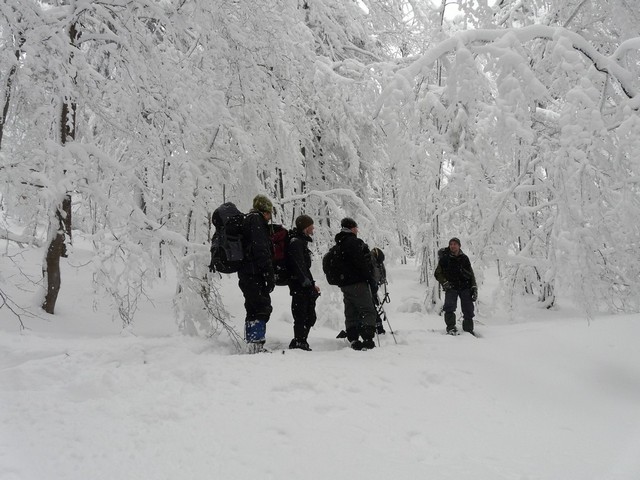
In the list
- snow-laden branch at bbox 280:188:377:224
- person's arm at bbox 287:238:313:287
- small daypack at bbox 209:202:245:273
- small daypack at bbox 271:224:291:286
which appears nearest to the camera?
small daypack at bbox 209:202:245:273

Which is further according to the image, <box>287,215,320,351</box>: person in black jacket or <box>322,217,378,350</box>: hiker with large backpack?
<box>322,217,378,350</box>: hiker with large backpack

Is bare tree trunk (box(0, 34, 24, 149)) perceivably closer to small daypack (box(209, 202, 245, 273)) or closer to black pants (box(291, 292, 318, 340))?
small daypack (box(209, 202, 245, 273))

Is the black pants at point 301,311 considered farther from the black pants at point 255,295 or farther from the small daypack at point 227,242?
the small daypack at point 227,242

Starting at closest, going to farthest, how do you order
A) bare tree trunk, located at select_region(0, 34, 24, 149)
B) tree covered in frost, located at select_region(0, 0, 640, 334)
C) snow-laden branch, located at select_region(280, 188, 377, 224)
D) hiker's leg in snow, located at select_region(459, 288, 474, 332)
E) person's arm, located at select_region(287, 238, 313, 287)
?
tree covered in frost, located at select_region(0, 0, 640, 334) < bare tree trunk, located at select_region(0, 34, 24, 149) < person's arm, located at select_region(287, 238, 313, 287) < hiker's leg in snow, located at select_region(459, 288, 474, 332) < snow-laden branch, located at select_region(280, 188, 377, 224)

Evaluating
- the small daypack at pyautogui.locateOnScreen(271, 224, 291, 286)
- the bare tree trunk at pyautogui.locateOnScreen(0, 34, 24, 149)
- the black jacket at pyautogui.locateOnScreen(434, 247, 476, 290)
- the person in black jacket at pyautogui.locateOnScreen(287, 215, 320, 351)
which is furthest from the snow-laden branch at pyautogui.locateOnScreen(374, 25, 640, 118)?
the black jacket at pyautogui.locateOnScreen(434, 247, 476, 290)

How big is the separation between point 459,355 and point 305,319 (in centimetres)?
194

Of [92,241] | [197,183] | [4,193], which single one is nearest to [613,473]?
[92,241]

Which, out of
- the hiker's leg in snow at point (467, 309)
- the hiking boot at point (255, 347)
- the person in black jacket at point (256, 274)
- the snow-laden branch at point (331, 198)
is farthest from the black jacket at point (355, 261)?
the snow-laden branch at point (331, 198)

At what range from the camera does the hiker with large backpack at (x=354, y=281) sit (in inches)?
230

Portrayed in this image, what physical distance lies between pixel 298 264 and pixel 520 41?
10.7 ft

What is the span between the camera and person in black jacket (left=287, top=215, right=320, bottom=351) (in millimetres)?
5570

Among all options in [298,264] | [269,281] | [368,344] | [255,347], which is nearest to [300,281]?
[298,264]

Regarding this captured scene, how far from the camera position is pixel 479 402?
14.0 feet

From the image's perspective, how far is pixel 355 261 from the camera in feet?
19.5
